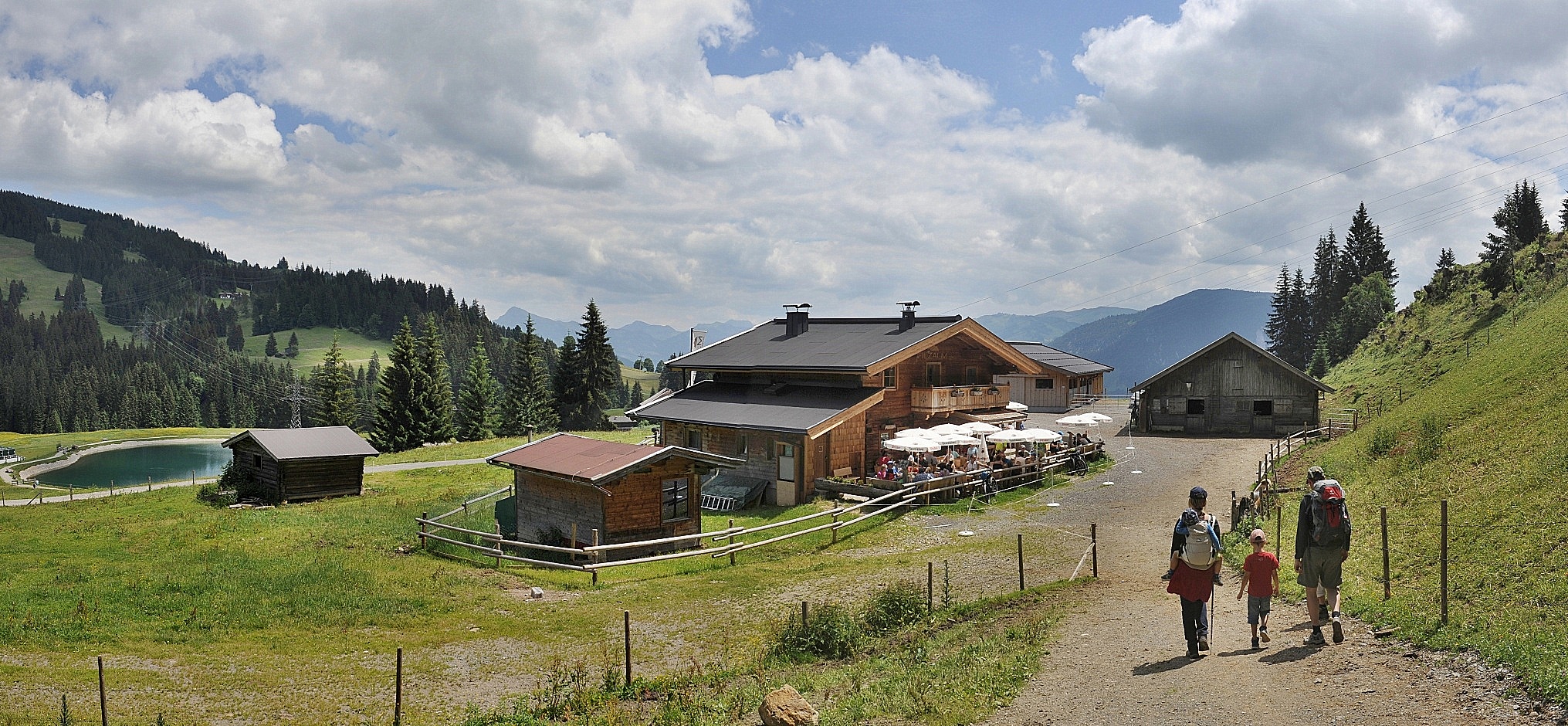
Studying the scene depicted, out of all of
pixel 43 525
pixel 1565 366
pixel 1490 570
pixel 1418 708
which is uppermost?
pixel 1565 366

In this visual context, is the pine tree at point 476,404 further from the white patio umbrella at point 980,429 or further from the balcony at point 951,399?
the white patio umbrella at point 980,429

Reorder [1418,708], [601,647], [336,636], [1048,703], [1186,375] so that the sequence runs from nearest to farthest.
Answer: [1418,708], [1048,703], [601,647], [336,636], [1186,375]

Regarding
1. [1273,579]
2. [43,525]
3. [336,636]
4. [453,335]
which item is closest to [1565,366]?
[1273,579]

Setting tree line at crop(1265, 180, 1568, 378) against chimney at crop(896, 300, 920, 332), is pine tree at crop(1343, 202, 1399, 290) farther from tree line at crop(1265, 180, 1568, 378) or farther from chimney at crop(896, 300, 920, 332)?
chimney at crop(896, 300, 920, 332)

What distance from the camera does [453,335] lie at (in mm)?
188750

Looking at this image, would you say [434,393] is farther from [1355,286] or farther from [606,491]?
[1355,286]

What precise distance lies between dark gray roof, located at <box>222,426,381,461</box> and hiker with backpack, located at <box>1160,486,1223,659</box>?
3771 cm

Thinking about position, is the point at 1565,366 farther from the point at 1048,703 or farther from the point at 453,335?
the point at 453,335

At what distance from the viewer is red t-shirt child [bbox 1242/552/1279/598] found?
11.2m

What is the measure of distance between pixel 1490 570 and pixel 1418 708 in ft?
15.9

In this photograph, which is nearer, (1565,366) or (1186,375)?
(1565,366)

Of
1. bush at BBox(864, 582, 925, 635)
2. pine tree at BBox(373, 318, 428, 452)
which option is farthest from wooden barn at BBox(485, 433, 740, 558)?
pine tree at BBox(373, 318, 428, 452)

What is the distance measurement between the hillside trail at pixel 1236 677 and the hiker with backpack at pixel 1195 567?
387 millimetres

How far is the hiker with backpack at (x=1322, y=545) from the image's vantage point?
36.8 feet
